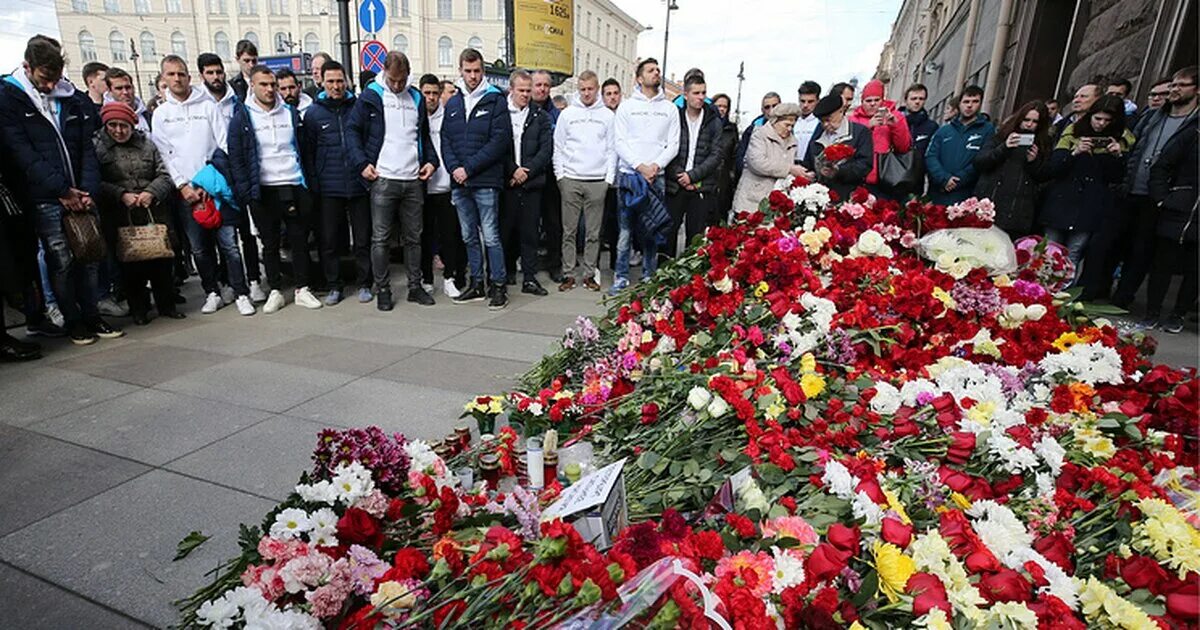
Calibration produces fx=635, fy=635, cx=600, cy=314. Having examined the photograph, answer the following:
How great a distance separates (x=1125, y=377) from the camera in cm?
244

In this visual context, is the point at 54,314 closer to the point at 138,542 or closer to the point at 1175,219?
the point at 138,542

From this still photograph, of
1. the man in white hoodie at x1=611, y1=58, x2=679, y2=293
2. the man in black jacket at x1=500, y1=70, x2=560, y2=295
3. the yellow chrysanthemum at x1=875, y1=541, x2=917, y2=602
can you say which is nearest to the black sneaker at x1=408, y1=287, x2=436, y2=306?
the man in black jacket at x1=500, y1=70, x2=560, y2=295

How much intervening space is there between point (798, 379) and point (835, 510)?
34.4 inches

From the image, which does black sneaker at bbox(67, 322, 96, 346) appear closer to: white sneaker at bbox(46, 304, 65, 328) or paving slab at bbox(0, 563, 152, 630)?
white sneaker at bbox(46, 304, 65, 328)

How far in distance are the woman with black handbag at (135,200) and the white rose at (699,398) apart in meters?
4.70

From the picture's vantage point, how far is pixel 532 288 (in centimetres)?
644

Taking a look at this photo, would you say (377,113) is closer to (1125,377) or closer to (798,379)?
(798,379)

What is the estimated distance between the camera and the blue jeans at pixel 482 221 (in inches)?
226

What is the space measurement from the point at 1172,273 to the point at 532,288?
5570 mm

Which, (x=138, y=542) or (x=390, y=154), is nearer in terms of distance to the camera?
(x=138, y=542)

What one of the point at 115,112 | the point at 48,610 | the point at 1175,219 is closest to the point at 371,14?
the point at 115,112

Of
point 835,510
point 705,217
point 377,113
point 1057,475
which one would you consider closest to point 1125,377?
point 1057,475

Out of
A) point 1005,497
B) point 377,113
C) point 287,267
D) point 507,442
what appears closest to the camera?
point 1005,497

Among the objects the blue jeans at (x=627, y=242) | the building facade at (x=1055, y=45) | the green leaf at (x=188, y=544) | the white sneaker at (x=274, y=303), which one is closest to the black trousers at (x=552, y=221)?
the blue jeans at (x=627, y=242)
